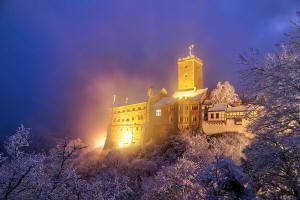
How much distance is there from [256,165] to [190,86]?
4623cm

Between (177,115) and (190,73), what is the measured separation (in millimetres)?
15815

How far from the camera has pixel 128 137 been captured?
5516cm

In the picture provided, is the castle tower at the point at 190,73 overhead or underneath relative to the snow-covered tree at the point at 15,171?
overhead

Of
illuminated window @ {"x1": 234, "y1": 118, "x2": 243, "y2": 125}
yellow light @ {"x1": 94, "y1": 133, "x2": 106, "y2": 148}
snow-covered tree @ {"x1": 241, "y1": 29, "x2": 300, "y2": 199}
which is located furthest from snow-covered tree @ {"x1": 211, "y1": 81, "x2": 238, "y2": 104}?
yellow light @ {"x1": 94, "y1": 133, "x2": 106, "y2": 148}

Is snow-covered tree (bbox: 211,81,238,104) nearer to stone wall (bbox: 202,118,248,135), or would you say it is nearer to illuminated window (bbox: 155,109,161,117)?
stone wall (bbox: 202,118,248,135)

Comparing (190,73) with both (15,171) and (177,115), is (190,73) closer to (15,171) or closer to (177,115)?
(177,115)

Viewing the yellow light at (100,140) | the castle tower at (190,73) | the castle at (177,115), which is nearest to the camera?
the castle at (177,115)

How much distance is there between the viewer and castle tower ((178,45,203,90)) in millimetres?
52969

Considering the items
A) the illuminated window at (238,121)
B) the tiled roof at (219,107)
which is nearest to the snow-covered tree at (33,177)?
the illuminated window at (238,121)

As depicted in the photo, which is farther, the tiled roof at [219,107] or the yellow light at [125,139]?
the yellow light at [125,139]

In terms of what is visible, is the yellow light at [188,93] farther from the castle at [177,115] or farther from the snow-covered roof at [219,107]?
the snow-covered roof at [219,107]

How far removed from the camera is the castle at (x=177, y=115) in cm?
3609

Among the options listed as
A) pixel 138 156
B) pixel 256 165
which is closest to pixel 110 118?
pixel 138 156

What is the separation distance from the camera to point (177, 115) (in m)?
43.6
